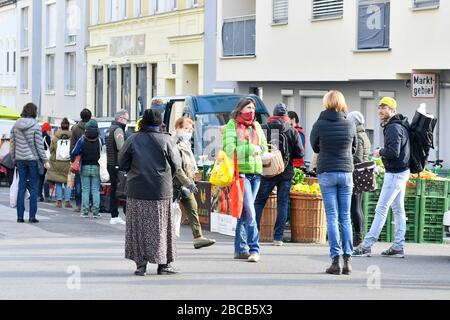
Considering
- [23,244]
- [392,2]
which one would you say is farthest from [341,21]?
[23,244]

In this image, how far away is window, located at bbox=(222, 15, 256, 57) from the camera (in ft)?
116

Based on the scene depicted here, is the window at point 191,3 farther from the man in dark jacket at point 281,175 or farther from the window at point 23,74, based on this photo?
the window at point 23,74

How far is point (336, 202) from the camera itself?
1386 centimetres

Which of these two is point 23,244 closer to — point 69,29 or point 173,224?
point 173,224

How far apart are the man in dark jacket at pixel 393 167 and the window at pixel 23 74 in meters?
47.6

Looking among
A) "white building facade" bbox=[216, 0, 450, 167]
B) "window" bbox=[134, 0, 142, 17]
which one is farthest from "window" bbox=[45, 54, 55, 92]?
"white building facade" bbox=[216, 0, 450, 167]

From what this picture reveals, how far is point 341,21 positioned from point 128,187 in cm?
1716

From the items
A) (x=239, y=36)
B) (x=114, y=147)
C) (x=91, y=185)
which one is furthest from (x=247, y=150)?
(x=239, y=36)

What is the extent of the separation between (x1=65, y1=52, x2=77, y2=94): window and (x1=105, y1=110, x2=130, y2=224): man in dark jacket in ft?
107

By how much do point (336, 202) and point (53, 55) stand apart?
1741 inches

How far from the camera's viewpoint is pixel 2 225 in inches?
802

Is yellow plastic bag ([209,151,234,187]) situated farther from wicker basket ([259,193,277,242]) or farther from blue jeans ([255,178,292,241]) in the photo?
wicker basket ([259,193,277,242])

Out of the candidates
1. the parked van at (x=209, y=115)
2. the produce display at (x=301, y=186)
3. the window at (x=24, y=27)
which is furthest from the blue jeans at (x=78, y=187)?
the window at (x=24, y=27)
